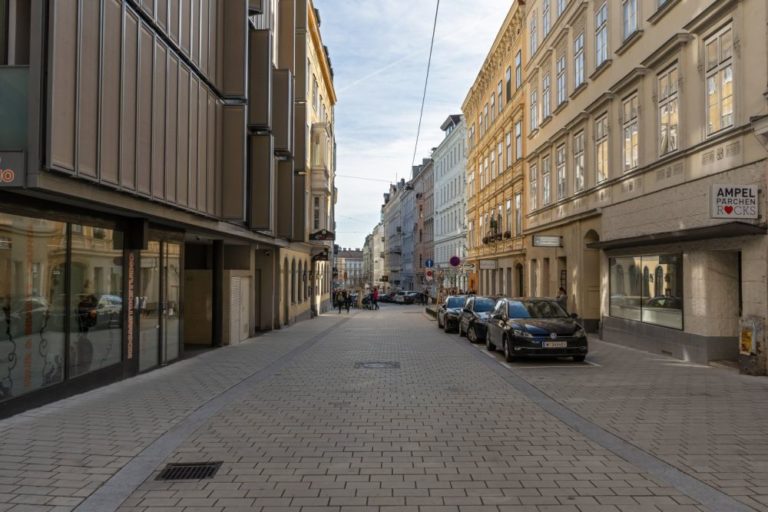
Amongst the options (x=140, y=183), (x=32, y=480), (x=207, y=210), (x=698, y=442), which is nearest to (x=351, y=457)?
(x=32, y=480)

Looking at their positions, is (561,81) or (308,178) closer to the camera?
(561,81)

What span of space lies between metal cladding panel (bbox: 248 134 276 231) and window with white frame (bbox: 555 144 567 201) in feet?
38.9

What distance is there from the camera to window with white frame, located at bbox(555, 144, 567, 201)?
81.2 feet

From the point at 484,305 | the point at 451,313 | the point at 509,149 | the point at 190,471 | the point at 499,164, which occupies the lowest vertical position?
the point at 190,471

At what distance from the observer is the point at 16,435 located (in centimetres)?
723

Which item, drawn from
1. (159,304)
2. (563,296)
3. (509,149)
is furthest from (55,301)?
(509,149)

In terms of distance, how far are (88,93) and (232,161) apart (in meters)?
6.80

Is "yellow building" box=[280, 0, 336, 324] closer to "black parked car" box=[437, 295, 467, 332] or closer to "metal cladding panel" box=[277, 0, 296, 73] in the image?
"metal cladding panel" box=[277, 0, 296, 73]

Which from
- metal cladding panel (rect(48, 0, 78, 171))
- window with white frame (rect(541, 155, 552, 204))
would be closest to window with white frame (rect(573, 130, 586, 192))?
window with white frame (rect(541, 155, 552, 204))

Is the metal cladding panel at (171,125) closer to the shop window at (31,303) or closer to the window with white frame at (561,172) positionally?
the shop window at (31,303)

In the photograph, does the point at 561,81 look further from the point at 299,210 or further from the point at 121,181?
the point at 121,181

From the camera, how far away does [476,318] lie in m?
20.2

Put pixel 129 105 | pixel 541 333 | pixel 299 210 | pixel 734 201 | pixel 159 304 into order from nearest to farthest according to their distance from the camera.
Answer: pixel 129 105 < pixel 734 201 < pixel 159 304 < pixel 541 333 < pixel 299 210

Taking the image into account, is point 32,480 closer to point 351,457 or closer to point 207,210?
point 351,457
